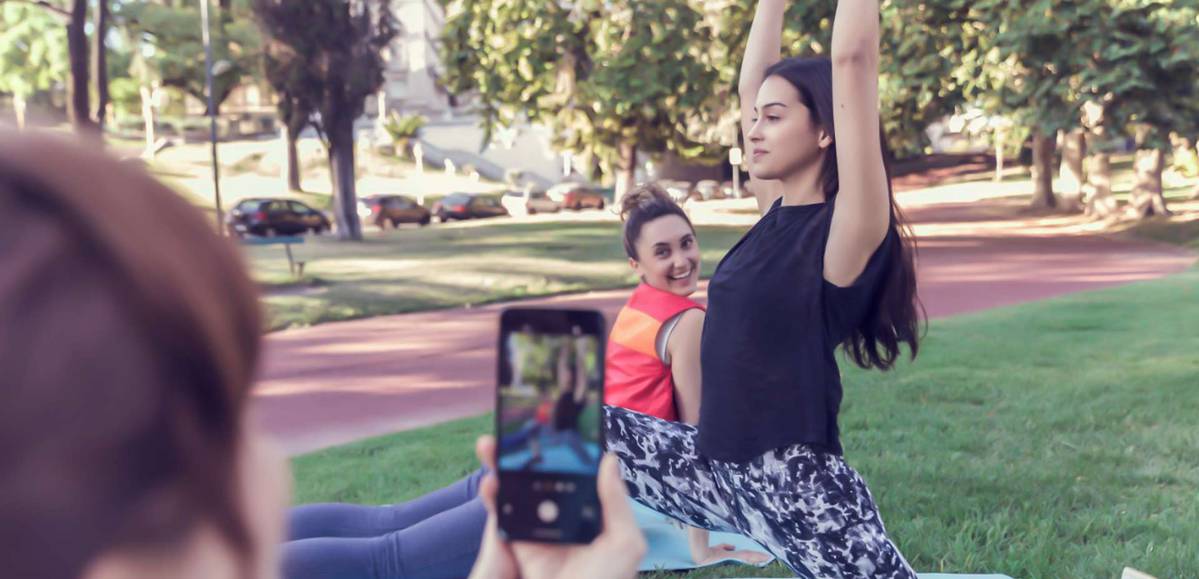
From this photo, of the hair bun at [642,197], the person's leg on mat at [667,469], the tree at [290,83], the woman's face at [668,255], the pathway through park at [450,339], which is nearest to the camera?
the person's leg on mat at [667,469]

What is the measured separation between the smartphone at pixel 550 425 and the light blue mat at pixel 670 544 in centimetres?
309

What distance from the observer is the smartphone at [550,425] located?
1.35 metres

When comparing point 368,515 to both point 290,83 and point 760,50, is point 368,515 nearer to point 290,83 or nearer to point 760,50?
point 760,50

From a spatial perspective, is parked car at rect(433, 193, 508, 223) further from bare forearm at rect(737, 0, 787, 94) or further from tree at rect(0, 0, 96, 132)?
bare forearm at rect(737, 0, 787, 94)

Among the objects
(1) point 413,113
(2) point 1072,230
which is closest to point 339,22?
(2) point 1072,230

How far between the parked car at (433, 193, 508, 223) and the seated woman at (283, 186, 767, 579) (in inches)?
1385

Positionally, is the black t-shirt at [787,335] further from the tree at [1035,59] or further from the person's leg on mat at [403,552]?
the tree at [1035,59]

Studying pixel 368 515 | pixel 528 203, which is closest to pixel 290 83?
pixel 528 203

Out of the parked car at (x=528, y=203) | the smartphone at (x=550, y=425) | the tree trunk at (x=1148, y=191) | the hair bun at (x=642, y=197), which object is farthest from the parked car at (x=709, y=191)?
the smartphone at (x=550, y=425)

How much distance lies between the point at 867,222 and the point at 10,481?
220 cm

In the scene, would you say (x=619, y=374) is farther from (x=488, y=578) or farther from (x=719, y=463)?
(x=488, y=578)

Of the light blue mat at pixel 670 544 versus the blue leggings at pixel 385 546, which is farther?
the light blue mat at pixel 670 544

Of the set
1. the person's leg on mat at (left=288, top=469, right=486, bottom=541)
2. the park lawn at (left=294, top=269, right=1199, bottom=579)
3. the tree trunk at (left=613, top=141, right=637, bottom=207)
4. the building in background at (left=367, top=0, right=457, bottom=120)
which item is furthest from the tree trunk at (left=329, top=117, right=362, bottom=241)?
the building in background at (left=367, top=0, right=457, bottom=120)

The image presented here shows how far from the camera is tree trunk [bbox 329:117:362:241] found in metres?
26.6
